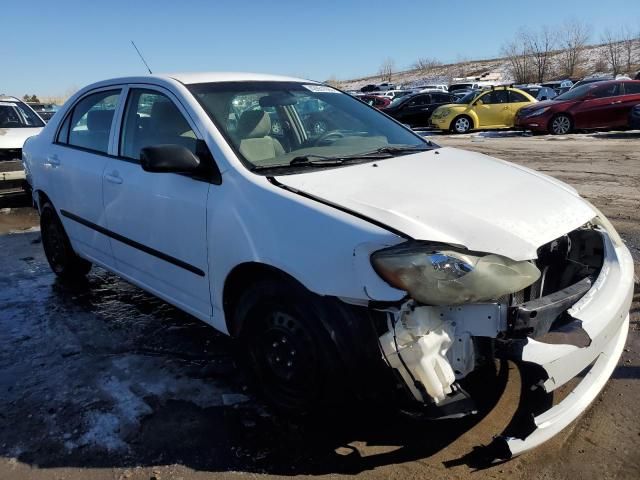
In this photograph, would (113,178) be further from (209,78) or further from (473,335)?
(473,335)

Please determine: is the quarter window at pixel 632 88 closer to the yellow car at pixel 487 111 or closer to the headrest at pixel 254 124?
the yellow car at pixel 487 111

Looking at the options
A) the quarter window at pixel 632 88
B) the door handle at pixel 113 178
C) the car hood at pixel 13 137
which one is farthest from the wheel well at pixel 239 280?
the quarter window at pixel 632 88

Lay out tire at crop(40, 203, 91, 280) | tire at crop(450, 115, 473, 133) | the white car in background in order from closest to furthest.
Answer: tire at crop(40, 203, 91, 280)
the white car in background
tire at crop(450, 115, 473, 133)

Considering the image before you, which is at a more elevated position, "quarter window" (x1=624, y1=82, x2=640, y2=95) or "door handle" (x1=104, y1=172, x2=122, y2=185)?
"quarter window" (x1=624, y1=82, x2=640, y2=95)

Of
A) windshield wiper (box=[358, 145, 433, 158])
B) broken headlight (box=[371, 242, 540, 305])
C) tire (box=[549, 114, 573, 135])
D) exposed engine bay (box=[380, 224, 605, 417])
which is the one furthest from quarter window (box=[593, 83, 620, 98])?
broken headlight (box=[371, 242, 540, 305])

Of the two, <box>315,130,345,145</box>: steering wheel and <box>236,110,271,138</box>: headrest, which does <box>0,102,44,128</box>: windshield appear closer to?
<box>236,110,271,138</box>: headrest

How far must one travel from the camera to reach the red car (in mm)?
14695

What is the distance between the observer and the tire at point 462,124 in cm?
1773

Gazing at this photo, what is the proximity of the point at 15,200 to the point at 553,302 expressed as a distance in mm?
9163

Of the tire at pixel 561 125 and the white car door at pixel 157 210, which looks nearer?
the white car door at pixel 157 210

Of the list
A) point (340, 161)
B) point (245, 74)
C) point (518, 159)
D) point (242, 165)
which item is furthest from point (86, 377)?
point (518, 159)

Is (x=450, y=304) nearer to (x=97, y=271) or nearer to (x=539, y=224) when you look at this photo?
(x=539, y=224)

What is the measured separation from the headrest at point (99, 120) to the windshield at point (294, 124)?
0.93 meters

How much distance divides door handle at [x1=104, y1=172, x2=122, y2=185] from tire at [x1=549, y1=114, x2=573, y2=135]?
14.3 m
